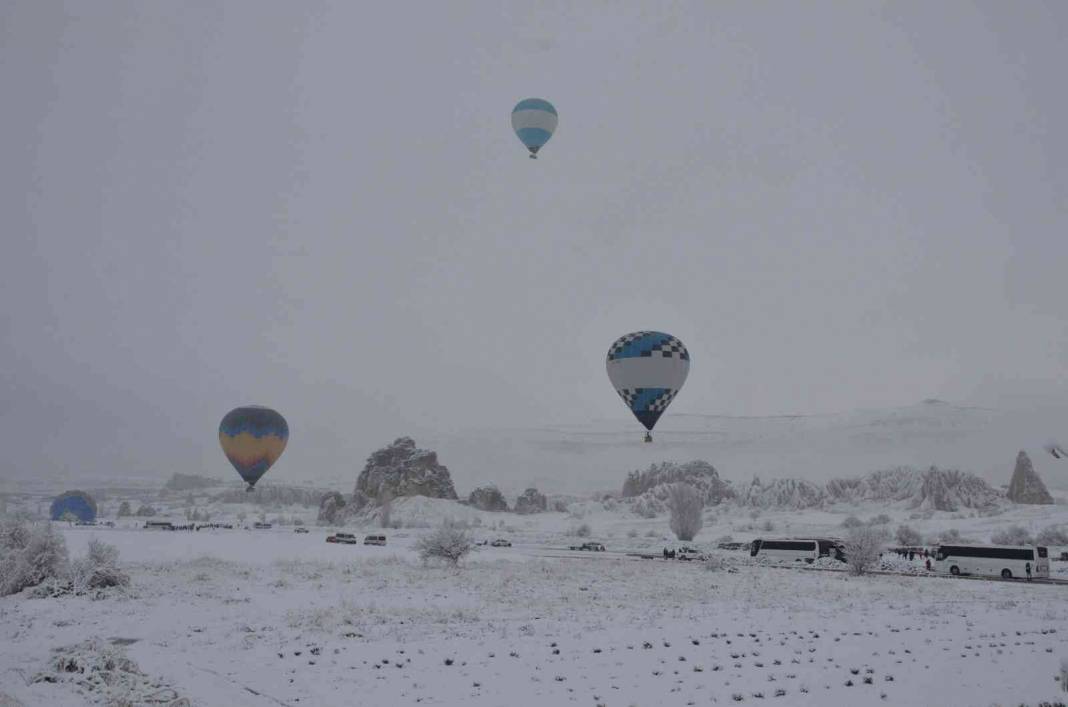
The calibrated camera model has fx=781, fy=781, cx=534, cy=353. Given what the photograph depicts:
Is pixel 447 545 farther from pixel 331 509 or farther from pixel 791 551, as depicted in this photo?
pixel 331 509

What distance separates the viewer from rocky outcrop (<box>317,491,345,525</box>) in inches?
5320

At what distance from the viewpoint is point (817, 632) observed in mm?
28234

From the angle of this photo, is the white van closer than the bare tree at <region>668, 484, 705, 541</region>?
Yes

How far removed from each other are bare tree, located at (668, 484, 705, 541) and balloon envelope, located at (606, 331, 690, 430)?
45995 mm

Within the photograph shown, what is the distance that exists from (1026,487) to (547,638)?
481 feet

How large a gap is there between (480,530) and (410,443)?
41702 millimetres

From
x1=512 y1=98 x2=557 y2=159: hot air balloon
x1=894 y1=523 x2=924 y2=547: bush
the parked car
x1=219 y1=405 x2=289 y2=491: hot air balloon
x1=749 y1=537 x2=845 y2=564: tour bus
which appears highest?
x1=512 y1=98 x2=557 y2=159: hot air balloon

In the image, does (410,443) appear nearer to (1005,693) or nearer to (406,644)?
(406,644)

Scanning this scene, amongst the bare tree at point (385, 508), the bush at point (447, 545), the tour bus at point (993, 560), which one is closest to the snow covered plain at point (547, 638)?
the bush at point (447, 545)

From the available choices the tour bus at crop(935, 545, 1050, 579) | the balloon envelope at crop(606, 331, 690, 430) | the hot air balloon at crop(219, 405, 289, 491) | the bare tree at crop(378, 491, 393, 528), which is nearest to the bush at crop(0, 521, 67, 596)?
the balloon envelope at crop(606, 331, 690, 430)

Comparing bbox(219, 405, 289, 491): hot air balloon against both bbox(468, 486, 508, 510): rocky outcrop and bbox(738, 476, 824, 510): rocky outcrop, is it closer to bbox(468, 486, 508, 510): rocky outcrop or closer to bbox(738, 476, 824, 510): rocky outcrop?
bbox(468, 486, 508, 510): rocky outcrop

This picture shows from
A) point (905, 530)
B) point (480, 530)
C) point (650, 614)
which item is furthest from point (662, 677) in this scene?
point (480, 530)

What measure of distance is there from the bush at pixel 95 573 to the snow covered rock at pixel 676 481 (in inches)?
5045

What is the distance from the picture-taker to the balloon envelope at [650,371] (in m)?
54.0
